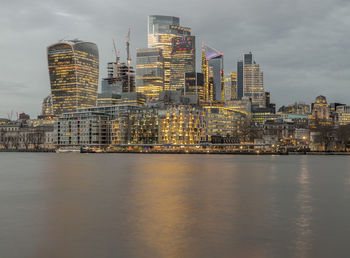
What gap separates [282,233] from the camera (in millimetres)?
22656

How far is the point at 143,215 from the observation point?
28.7 m

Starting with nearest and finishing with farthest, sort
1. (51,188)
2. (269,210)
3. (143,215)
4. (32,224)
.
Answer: (32,224) → (143,215) → (269,210) → (51,188)

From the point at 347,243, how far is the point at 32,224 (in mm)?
18176

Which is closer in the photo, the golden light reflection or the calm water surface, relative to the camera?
the calm water surface

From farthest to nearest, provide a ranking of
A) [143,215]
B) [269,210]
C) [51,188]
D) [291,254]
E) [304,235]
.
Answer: [51,188] < [269,210] < [143,215] < [304,235] < [291,254]

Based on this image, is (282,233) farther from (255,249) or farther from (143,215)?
(143,215)

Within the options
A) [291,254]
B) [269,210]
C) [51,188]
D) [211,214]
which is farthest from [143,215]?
[51,188]

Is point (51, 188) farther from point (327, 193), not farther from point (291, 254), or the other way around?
point (291, 254)

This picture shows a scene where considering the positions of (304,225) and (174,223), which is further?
(174,223)

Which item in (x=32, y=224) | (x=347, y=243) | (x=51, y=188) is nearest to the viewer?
(x=347, y=243)

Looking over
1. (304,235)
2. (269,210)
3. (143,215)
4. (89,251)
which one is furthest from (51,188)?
(304,235)

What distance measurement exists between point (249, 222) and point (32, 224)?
536 inches

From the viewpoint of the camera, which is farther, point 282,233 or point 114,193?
point 114,193

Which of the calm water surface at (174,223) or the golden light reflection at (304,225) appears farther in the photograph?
the golden light reflection at (304,225)
